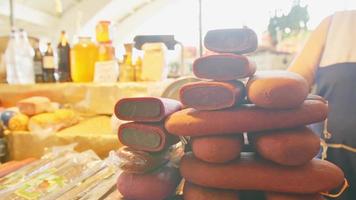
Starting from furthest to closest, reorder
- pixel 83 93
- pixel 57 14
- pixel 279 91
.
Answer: pixel 57 14 → pixel 83 93 → pixel 279 91

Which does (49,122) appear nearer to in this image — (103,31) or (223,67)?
(103,31)

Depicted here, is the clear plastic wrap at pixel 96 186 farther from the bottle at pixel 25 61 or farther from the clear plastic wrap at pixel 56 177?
the bottle at pixel 25 61

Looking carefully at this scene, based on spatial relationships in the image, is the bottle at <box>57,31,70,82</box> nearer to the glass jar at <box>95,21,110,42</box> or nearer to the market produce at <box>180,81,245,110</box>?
the glass jar at <box>95,21,110,42</box>

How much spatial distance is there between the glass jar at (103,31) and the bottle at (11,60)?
1.37 feet

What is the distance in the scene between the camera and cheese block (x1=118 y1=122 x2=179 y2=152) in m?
0.52

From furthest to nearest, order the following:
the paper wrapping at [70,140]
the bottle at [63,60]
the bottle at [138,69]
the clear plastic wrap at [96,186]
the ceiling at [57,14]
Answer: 1. the ceiling at [57,14]
2. the bottle at [63,60]
3. the bottle at [138,69]
4. the paper wrapping at [70,140]
5. the clear plastic wrap at [96,186]

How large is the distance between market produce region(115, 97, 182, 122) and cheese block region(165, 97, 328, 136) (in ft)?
0.18

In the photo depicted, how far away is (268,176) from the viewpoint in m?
0.47

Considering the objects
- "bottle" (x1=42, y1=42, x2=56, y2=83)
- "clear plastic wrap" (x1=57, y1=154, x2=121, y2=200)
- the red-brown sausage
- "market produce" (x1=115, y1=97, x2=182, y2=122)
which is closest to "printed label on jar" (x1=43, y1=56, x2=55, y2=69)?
"bottle" (x1=42, y1=42, x2=56, y2=83)

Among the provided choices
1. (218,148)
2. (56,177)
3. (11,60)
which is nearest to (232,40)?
(218,148)

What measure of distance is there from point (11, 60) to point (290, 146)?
4.63 ft

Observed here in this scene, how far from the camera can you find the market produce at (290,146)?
45 centimetres

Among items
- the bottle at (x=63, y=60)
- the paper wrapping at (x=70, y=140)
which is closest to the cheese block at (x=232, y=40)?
the paper wrapping at (x=70, y=140)

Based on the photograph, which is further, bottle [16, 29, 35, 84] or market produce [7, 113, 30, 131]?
bottle [16, 29, 35, 84]
